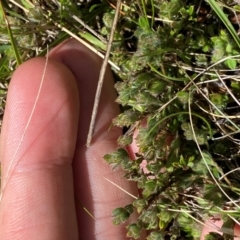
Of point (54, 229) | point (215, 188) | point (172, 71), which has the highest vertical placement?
point (172, 71)

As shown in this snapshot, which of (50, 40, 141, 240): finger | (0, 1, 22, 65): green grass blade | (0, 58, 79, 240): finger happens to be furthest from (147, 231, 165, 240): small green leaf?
(0, 1, 22, 65): green grass blade

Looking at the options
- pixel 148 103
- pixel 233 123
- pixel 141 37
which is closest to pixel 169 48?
pixel 141 37

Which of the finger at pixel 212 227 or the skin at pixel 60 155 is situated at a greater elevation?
the skin at pixel 60 155

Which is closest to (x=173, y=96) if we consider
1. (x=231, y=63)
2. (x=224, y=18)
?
(x=231, y=63)

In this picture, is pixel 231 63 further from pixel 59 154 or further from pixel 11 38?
pixel 11 38

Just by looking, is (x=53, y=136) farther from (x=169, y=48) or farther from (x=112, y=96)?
(x=169, y=48)

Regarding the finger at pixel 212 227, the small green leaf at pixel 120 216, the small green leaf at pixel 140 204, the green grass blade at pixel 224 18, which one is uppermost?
the green grass blade at pixel 224 18

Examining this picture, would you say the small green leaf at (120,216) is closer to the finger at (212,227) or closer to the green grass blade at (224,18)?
the finger at (212,227)

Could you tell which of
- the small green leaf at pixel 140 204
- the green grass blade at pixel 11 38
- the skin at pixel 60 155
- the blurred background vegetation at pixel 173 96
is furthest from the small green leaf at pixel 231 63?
the green grass blade at pixel 11 38
